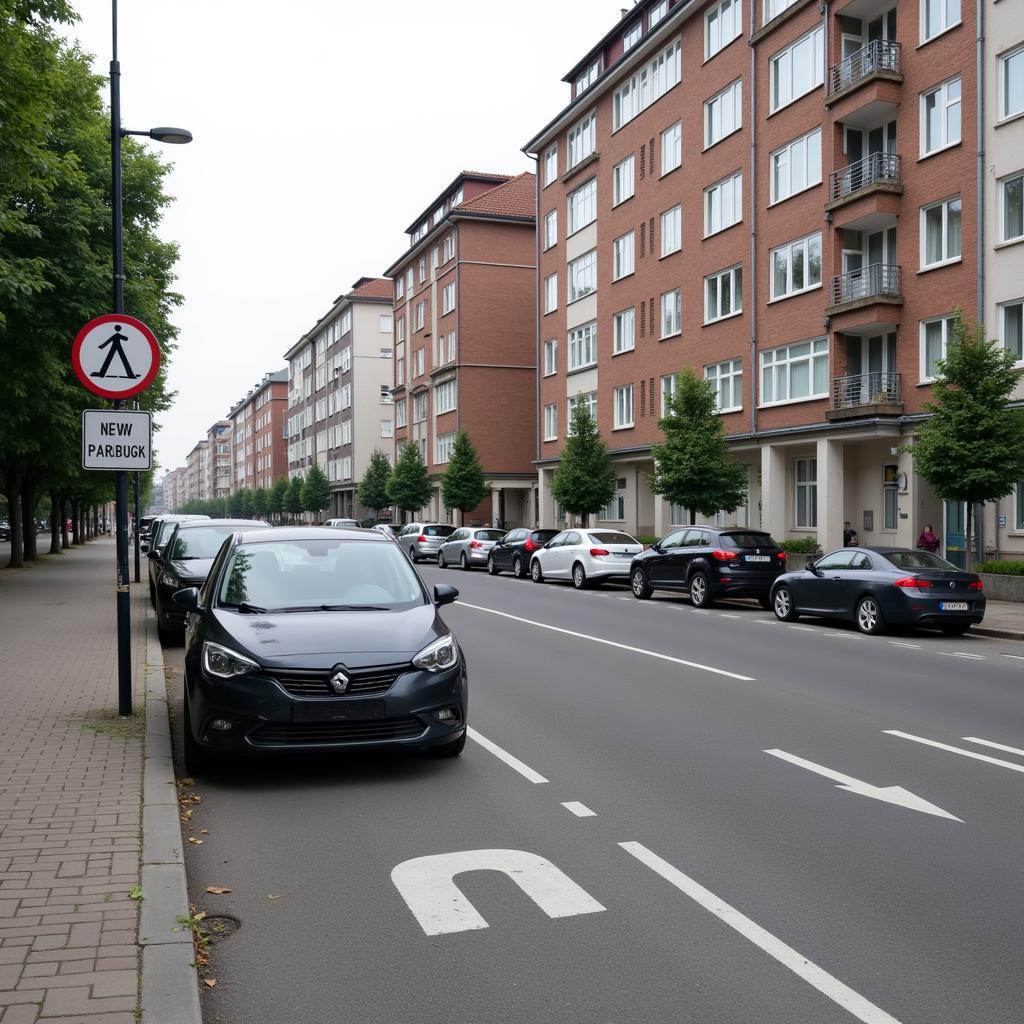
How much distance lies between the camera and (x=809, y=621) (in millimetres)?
18734

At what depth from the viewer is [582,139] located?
45.2 meters

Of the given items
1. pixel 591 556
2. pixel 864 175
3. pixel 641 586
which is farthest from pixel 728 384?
pixel 641 586

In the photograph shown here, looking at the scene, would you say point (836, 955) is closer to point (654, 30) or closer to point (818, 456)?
point (818, 456)

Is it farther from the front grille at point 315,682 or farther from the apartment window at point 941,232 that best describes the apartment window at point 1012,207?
the front grille at point 315,682

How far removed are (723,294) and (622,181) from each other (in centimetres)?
942

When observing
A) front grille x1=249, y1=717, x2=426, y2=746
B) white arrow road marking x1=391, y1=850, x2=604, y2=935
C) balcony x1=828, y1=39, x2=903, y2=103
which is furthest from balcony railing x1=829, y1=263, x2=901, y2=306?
white arrow road marking x1=391, y1=850, x2=604, y2=935

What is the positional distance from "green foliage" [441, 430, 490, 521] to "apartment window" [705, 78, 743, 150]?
22.7 m

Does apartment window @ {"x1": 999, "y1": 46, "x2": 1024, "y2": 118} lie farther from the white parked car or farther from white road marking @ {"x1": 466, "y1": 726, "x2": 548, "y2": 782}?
white road marking @ {"x1": 466, "y1": 726, "x2": 548, "y2": 782}

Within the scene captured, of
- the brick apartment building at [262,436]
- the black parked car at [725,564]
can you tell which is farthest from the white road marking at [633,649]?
the brick apartment building at [262,436]

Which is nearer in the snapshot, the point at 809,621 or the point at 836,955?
the point at 836,955

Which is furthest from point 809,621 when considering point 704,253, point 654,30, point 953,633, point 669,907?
point 654,30

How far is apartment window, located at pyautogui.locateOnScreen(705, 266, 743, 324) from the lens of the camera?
33.7 meters

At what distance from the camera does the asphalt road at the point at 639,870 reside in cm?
369

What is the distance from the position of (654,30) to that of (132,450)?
33.9m
